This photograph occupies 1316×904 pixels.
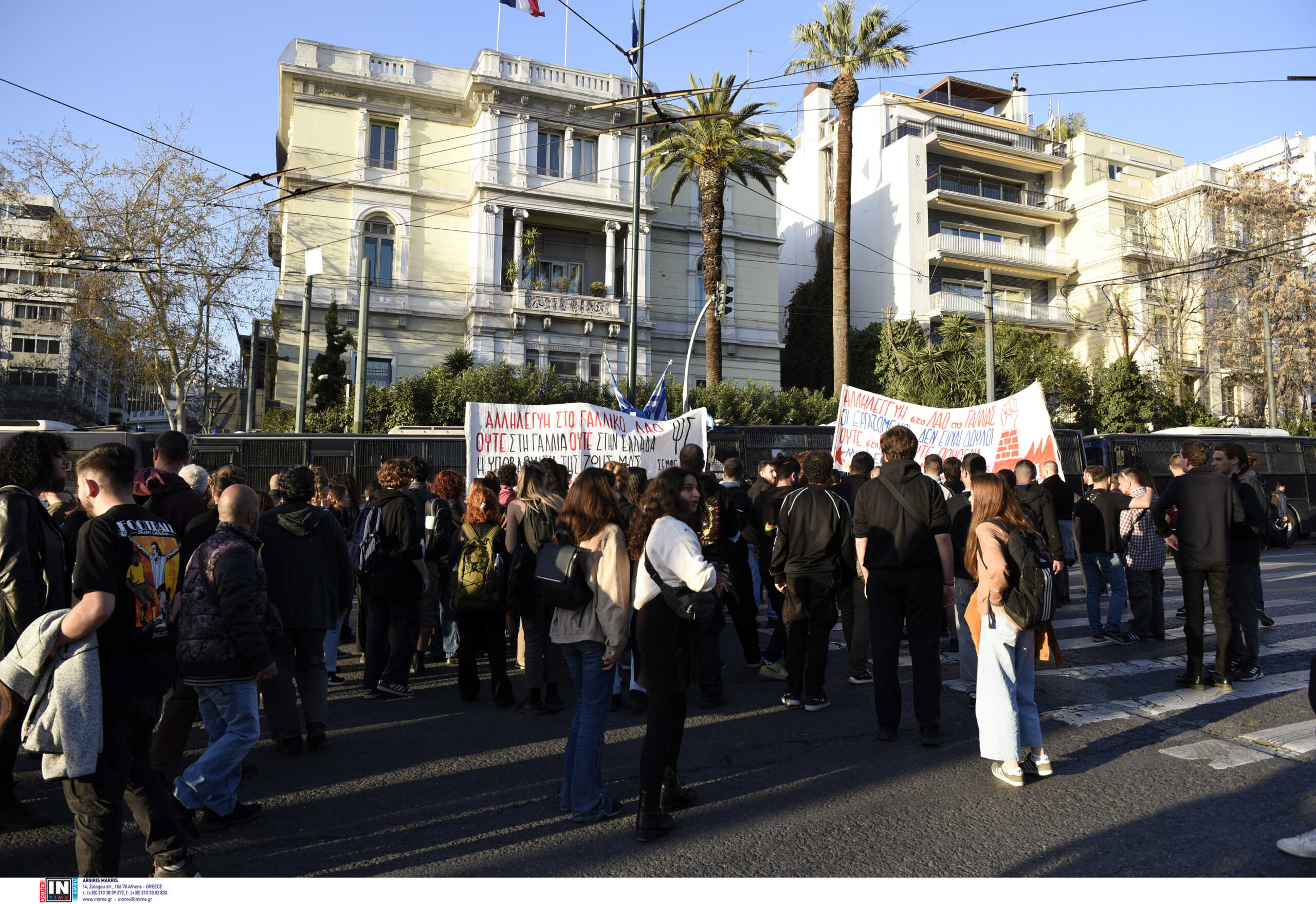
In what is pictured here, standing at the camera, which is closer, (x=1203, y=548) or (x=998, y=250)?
(x=1203, y=548)

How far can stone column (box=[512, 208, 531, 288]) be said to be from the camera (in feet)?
107

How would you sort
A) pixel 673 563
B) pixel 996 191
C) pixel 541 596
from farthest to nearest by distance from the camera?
1. pixel 996 191
2. pixel 541 596
3. pixel 673 563

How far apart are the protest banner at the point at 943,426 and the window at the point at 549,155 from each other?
24.0 metres

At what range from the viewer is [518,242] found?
32.8m

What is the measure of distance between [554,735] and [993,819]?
2.77 m

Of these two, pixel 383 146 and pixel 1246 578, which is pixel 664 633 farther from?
pixel 383 146

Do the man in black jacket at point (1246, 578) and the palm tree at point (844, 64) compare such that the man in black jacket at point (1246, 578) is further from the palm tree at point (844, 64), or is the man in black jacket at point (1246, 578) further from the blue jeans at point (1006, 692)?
the palm tree at point (844, 64)

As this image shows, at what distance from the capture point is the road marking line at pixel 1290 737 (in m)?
5.26

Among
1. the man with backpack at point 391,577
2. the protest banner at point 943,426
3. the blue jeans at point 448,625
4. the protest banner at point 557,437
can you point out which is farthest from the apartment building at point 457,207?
the man with backpack at point 391,577

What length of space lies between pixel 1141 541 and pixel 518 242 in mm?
27388

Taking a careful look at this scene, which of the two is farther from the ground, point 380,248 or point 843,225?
point 380,248

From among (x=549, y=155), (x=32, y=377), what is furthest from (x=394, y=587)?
(x=32, y=377)

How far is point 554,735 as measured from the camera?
5.83m

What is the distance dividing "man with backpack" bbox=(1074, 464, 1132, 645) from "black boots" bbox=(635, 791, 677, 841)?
21.0ft
